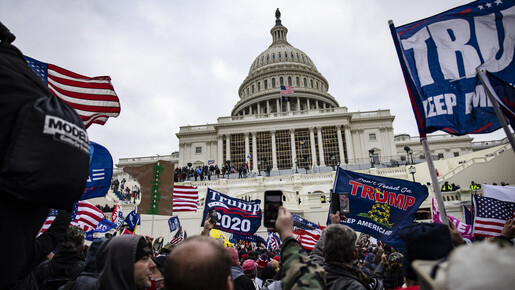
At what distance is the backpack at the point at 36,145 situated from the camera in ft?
4.82

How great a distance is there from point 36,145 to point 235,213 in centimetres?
795

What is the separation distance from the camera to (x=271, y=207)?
2.17 meters

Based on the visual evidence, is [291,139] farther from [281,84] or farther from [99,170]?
[99,170]

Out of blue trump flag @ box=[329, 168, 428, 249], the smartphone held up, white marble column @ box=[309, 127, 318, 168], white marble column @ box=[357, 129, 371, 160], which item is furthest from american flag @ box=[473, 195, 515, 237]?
white marble column @ box=[357, 129, 371, 160]

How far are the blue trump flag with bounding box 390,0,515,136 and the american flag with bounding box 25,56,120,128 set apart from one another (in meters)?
5.60

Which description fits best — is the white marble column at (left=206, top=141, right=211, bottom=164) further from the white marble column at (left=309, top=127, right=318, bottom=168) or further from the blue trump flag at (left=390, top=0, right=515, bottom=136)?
the blue trump flag at (left=390, top=0, right=515, bottom=136)

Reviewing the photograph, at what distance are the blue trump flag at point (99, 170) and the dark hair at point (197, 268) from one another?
5830 millimetres

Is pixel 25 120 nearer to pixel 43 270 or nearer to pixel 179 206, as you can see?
pixel 43 270

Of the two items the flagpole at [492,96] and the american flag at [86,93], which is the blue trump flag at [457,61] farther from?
the american flag at [86,93]

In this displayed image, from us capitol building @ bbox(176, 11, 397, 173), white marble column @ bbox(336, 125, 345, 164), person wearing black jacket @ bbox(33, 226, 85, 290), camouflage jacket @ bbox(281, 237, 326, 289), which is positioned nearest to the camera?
camouflage jacket @ bbox(281, 237, 326, 289)

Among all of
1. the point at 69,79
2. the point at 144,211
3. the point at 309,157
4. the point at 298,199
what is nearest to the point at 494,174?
the point at 298,199

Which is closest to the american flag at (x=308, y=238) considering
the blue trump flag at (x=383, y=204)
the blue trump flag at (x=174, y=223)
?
the blue trump flag at (x=383, y=204)

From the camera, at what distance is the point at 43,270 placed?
3865mm

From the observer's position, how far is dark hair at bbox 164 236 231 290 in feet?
5.34
